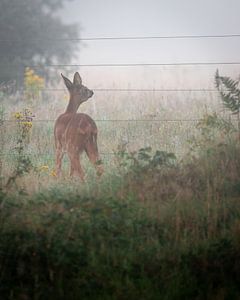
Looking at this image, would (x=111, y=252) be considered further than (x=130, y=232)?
No

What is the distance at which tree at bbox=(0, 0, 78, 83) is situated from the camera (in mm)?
11055

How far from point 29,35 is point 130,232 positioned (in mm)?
7777

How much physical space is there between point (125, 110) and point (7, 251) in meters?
5.72

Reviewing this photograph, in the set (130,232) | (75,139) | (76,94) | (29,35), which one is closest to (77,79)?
(76,94)

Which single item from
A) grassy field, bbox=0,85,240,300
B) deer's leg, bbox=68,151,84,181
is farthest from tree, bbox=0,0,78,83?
grassy field, bbox=0,85,240,300

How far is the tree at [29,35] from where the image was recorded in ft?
36.3

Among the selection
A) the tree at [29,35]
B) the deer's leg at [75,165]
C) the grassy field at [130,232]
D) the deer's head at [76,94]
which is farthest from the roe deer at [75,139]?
the tree at [29,35]

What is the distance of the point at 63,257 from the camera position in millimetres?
4352

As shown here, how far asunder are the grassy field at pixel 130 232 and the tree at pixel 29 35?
215 inches

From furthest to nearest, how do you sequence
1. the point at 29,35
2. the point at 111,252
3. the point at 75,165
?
1. the point at 29,35
2. the point at 75,165
3. the point at 111,252

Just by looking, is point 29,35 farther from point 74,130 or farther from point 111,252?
point 111,252

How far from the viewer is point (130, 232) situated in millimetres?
4797

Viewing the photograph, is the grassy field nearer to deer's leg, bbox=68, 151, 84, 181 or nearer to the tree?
deer's leg, bbox=68, 151, 84, 181

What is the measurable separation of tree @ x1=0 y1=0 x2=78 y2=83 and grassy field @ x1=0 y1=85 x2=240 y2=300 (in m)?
5.46
